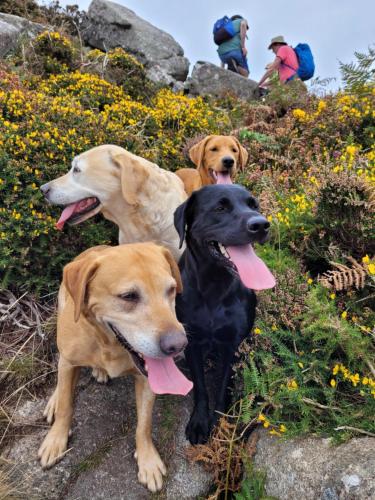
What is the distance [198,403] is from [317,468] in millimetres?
945

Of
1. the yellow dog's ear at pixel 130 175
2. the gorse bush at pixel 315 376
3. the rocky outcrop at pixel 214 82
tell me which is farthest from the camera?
the rocky outcrop at pixel 214 82

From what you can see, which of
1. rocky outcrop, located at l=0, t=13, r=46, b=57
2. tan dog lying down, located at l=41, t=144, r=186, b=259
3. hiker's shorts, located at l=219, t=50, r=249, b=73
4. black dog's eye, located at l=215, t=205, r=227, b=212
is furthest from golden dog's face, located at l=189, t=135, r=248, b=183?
hiker's shorts, located at l=219, t=50, r=249, b=73

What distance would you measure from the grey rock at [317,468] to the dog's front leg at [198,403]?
1.36 ft

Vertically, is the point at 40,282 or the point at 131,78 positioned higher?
the point at 131,78

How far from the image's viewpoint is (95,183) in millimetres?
3564

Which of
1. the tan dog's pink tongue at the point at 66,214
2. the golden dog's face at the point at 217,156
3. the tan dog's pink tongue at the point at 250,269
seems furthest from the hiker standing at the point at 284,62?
the tan dog's pink tongue at the point at 250,269

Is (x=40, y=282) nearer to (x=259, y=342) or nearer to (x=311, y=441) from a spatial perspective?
(x=259, y=342)

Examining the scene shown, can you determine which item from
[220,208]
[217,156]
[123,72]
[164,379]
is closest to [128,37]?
[123,72]

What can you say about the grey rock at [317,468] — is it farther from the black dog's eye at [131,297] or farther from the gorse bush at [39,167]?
the gorse bush at [39,167]

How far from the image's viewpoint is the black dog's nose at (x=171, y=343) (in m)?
2.02

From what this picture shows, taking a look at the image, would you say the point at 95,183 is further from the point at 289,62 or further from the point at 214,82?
the point at 289,62

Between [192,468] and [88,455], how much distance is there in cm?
71

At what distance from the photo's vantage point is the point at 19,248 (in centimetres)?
346

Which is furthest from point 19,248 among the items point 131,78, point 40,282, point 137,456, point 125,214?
point 131,78
